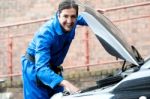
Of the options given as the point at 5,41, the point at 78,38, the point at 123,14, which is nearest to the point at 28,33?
the point at 5,41

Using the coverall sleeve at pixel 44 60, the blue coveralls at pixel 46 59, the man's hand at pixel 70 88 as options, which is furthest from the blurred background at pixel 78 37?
the man's hand at pixel 70 88

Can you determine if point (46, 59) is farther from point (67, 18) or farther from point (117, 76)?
point (117, 76)

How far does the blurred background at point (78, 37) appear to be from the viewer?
10.1 metres

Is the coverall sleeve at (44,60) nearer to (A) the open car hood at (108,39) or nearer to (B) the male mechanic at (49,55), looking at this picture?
(B) the male mechanic at (49,55)

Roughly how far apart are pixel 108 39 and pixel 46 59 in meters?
0.64

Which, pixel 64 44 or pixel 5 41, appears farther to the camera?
pixel 5 41

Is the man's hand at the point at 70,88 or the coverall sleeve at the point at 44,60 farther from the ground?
the coverall sleeve at the point at 44,60

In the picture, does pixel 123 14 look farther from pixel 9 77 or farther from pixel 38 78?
pixel 38 78

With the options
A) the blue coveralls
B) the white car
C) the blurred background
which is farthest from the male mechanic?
the blurred background

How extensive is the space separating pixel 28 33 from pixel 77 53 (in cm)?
127

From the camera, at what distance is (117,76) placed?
4289 millimetres

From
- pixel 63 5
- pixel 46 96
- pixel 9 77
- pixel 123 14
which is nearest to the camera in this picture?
pixel 63 5

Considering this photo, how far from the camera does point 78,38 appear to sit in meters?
12.0

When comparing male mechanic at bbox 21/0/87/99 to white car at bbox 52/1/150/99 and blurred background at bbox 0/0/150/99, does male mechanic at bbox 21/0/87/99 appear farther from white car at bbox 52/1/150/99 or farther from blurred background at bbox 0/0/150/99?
blurred background at bbox 0/0/150/99
